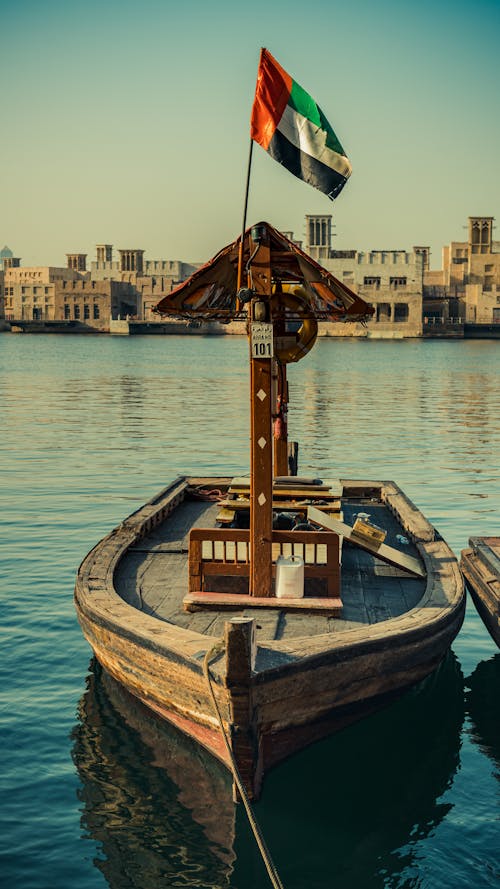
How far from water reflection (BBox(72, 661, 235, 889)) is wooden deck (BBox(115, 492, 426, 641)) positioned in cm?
102

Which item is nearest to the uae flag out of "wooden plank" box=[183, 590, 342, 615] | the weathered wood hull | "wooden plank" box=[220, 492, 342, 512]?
"wooden plank" box=[220, 492, 342, 512]

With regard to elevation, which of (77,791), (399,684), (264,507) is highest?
(264,507)

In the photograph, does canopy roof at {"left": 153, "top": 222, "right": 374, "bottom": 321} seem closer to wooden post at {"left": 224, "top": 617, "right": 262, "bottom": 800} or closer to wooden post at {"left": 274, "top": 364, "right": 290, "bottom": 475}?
wooden post at {"left": 274, "top": 364, "right": 290, "bottom": 475}

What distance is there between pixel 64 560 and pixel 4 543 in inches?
69.5

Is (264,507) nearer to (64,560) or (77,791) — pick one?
(77,791)

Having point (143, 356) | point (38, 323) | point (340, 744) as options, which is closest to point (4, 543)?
point (340, 744)

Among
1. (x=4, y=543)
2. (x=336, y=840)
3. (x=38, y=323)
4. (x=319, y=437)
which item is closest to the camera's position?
(x=336, y=840)

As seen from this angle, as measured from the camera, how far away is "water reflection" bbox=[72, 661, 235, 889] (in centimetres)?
814

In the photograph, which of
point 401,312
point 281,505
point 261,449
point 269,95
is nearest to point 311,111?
point 269,95

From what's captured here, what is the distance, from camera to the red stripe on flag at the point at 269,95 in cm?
1009

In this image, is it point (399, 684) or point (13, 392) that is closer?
point (399, 684)

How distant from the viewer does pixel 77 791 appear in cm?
941

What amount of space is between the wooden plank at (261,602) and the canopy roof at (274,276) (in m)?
3.01

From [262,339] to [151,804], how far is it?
437cm
